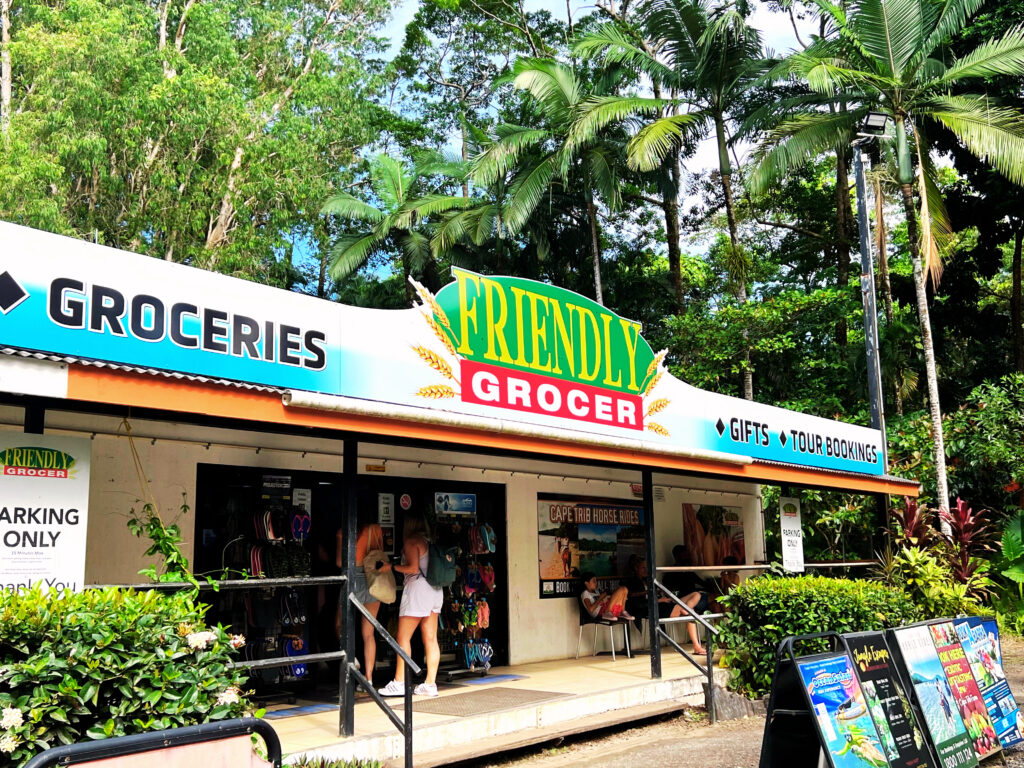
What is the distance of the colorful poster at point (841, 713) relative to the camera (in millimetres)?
5891

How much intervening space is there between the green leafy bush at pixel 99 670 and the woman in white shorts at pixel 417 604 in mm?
3765

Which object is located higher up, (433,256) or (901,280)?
(433,256)

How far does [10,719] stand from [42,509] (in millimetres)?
1726

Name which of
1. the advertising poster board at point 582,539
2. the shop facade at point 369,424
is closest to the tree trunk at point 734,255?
the shop facade at point 369,424

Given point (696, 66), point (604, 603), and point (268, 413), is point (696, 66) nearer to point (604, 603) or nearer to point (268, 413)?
point (604, 603)

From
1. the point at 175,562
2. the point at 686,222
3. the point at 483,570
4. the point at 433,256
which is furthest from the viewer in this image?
the point at 686,222

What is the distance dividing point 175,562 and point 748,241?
29.1 m

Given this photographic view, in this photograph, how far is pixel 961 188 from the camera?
25156 millimetres

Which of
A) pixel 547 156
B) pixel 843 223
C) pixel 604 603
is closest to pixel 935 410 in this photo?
pixel 604 603

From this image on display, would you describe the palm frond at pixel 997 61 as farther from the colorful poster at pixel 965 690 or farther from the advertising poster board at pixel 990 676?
the colorful poster at pixel 965 690

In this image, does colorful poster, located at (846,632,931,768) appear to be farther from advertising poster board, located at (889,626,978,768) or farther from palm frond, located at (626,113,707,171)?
palm frond, located at (626,113,707,171)

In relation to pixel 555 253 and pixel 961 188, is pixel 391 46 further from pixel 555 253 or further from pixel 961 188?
pixel 961 188

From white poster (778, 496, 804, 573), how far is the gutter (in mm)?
2269

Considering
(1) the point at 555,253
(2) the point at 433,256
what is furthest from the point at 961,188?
(2) the point at 433,256
